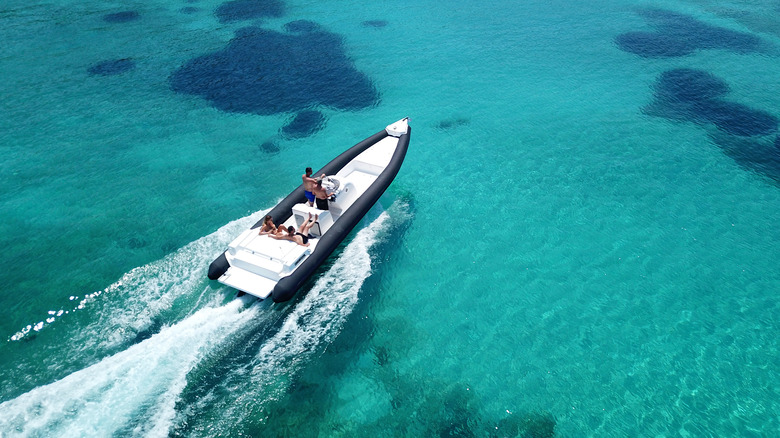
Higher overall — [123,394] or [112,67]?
[112,67]

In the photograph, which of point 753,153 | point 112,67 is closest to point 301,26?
point 112,67

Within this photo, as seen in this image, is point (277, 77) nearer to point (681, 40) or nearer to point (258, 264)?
point (258, 264)

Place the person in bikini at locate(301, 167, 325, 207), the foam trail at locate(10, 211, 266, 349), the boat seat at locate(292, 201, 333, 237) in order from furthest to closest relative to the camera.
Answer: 1. the person in bikini at locate(301, 167, 325, 207)
2. the boat seat at locate(292, 201, 333, 237)
3. the foam trail at locate(10, 211, 266, 349)

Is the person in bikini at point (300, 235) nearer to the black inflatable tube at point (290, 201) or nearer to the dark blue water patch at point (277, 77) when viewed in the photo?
the black inflatable tube at point (290, 201)

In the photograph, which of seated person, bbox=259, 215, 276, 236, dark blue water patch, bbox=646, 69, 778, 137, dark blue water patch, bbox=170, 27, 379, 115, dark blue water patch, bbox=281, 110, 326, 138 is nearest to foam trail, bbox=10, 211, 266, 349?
seated person, bbox=259, 215, 276, 236

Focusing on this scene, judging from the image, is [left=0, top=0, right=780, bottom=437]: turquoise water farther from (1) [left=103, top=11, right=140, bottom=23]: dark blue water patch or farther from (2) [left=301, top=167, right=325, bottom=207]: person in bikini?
(1) [left=103, top=11, right=140, bottom=23]: dark blue water patch

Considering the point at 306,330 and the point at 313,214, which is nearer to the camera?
the point at 306,330
